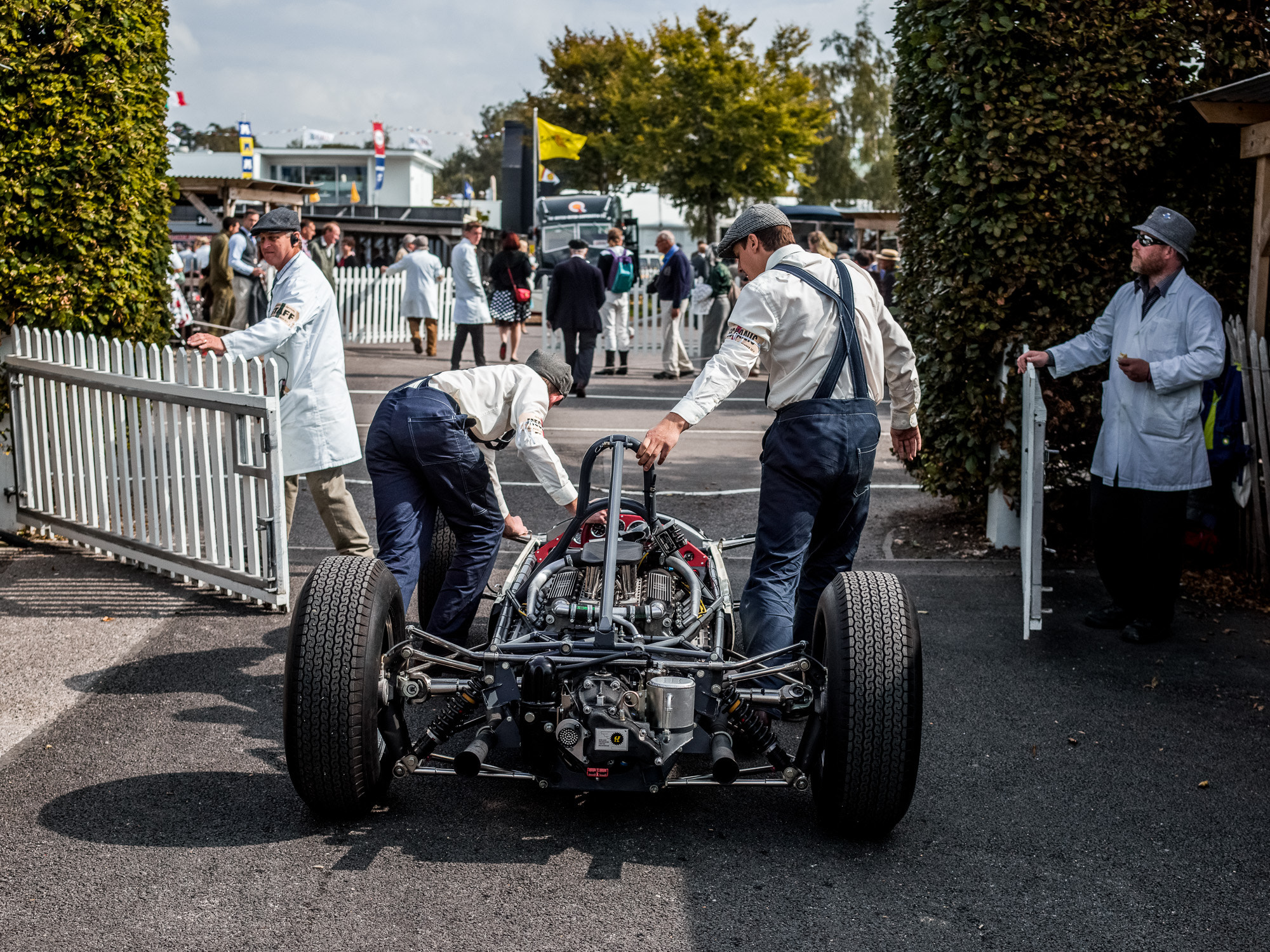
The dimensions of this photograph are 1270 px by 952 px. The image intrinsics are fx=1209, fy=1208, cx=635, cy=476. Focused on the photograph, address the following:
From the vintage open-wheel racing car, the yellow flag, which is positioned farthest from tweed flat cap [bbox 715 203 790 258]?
the yellow flag

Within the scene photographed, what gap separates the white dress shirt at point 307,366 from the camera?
622 cm

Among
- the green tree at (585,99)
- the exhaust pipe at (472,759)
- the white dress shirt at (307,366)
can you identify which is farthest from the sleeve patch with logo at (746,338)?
the green tree at (585,99)

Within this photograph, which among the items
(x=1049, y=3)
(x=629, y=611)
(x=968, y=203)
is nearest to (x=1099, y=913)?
(x=629, y=611)

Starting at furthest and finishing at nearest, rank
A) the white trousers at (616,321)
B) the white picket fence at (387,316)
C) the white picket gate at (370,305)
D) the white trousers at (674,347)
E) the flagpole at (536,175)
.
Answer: the flagpole at (536,175) < the white picket gate at (370,305) < the white picket fence at (387,316) < the white trousers at (616,321) < the white trousers at (674,347)

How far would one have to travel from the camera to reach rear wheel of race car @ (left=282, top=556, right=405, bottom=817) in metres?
3.75

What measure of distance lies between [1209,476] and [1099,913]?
3192 millimetres

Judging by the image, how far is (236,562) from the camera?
653 centimetres

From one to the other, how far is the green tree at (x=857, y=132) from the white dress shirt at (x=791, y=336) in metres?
47.1

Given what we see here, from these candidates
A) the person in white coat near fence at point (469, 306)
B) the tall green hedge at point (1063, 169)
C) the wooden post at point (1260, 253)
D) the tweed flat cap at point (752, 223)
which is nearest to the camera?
the tweed flat cap at point (752, 223)

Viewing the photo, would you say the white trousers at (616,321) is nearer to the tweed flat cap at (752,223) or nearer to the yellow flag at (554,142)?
the tweed flat cap at (752,223)

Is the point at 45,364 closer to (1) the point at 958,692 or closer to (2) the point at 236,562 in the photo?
(2) the point at 236,562

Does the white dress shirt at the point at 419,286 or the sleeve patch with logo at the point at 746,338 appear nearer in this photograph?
the sleeve patch with logo at the point at 746,338

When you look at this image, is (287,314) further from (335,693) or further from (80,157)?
(335,693)

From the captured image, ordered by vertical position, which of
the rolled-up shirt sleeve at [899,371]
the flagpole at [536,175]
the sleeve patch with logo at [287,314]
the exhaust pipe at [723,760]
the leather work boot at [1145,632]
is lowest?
the leather work boot at [1145,632]
